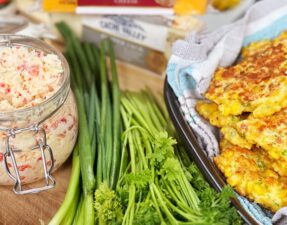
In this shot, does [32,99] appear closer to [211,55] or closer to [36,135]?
[36,135]

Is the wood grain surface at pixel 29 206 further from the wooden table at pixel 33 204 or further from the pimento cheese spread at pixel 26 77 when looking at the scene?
the pimento cheese spread at pixel 26 77

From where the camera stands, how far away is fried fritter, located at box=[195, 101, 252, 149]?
4.09 feet

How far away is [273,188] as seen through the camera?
3.81 feet

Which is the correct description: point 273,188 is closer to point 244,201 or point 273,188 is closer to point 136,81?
point 244,201

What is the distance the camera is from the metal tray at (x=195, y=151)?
1.12 m

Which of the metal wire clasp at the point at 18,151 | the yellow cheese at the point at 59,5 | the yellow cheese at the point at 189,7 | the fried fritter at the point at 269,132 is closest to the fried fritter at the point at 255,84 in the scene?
the fried fritter at the point at 269,132

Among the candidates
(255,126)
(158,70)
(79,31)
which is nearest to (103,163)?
(255,126)

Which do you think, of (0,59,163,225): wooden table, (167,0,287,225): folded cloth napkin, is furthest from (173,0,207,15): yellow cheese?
(0,59,163,225): wooden table

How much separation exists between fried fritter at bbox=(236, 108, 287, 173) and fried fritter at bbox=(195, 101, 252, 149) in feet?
0.08

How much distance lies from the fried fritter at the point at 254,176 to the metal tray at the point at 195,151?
3 centimetres

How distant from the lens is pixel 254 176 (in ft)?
3.89

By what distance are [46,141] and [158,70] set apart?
687mm

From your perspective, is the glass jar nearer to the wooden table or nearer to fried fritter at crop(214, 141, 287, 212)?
the wooden table

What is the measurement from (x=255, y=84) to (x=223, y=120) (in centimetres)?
13
